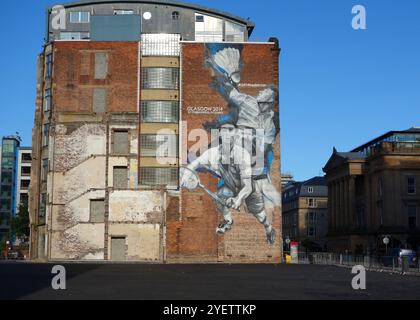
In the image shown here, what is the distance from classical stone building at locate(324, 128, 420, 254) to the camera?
324 ft

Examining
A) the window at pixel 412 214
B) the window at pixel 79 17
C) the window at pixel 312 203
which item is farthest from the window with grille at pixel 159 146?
the window at pixel 312 203

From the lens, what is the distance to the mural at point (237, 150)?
2464 inches

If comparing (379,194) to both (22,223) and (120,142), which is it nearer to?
(120,142)

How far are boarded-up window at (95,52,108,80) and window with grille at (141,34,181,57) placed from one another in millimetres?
3995

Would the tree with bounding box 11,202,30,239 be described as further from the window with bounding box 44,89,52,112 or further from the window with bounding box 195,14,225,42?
the window with bounding box 195,14,225,42

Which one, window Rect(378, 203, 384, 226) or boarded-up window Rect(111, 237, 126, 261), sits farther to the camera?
window Rect(378, 203, 384, 226)

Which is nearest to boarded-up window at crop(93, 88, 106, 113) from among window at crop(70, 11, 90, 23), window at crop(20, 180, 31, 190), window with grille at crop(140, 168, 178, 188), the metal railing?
window with grille at crop(140, 168, 178, 188)

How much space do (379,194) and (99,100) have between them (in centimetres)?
5526

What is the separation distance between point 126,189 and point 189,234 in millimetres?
7748

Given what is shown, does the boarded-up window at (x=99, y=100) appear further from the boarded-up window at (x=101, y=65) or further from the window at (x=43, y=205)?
the window at (x=43, y=205)

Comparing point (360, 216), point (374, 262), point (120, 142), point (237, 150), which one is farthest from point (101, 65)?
point (360, 216)

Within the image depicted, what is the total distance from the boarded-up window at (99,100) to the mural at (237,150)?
35.5 feet

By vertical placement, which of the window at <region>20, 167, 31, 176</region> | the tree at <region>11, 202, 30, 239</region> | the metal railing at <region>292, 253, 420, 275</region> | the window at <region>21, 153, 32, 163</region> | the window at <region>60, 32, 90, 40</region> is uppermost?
the window at <region>60, 32, 90, 40</region>
